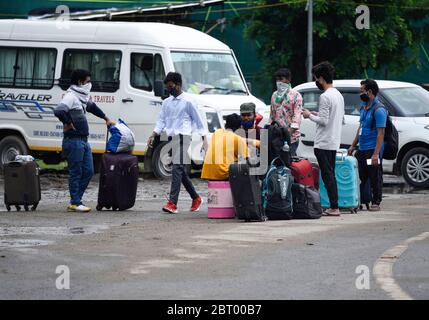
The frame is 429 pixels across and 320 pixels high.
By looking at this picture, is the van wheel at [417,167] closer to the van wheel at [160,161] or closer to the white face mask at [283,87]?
the van wheel at [160,161]

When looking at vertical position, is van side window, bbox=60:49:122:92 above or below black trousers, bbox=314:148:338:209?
above

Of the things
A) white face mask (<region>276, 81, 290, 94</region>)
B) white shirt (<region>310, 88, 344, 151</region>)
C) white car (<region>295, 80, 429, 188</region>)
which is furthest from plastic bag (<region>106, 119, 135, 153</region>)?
white car (<region>295, 80, 429, 188</region>)

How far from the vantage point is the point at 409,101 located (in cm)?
2269

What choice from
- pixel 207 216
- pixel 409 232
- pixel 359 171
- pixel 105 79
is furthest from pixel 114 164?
pixel 105 79

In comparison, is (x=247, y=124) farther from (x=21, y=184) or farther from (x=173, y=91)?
(x=21, y=184)

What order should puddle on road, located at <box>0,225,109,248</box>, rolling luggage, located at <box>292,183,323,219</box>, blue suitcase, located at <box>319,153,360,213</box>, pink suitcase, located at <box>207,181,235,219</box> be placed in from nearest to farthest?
puddle on road, located at <box>0,225,109,248</box> → rolling luggage, located at <box>292,183,323,219</box> → pink suitcase, located at <box>207,181,235,219</box> → blue suitcase, located at <box>319,153,360,213</box>

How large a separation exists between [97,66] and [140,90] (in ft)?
3.45

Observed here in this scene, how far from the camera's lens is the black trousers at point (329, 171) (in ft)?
54.3

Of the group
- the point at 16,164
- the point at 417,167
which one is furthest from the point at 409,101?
the point at 16,164

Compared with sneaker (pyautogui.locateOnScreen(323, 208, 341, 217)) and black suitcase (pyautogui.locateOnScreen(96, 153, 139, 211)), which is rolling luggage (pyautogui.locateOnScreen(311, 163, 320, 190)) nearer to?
sneaker (pyautogui.locateOnScreen(323, 208, 341, 217))

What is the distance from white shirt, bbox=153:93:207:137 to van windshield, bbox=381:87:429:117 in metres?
5.77

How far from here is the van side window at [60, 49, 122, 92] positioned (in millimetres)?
24797
